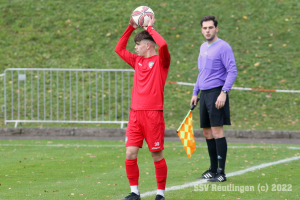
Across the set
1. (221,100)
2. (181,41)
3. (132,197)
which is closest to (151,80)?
(132,197)

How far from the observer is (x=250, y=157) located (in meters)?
8.02

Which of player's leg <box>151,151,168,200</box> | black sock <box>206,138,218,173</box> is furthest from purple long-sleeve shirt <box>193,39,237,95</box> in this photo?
player's leg <box>151,151,168,200</box>

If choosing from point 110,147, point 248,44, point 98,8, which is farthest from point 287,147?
point 98,8

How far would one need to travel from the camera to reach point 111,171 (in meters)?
6.50

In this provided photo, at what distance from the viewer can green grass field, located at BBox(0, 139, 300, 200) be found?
497 cm

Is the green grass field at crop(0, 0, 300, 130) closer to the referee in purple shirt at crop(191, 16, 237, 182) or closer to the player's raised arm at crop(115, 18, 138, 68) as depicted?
the referee in purple shirt at crop(191, 16, 237, 182)

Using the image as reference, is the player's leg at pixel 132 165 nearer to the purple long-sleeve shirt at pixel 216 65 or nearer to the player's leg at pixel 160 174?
the player's leg at pixel 160 174

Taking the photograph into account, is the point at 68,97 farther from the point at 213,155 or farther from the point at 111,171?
the point at 213,155

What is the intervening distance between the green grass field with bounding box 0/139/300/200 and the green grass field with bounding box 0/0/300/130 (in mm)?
3296

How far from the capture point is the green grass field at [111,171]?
4969 mm

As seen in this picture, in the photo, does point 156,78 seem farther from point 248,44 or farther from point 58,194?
point 248,44

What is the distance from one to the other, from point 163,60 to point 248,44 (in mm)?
12862

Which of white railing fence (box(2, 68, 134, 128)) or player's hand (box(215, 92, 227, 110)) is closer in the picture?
player's hand (box(215, 92, 227, 110))

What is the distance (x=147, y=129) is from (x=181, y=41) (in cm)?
1303
